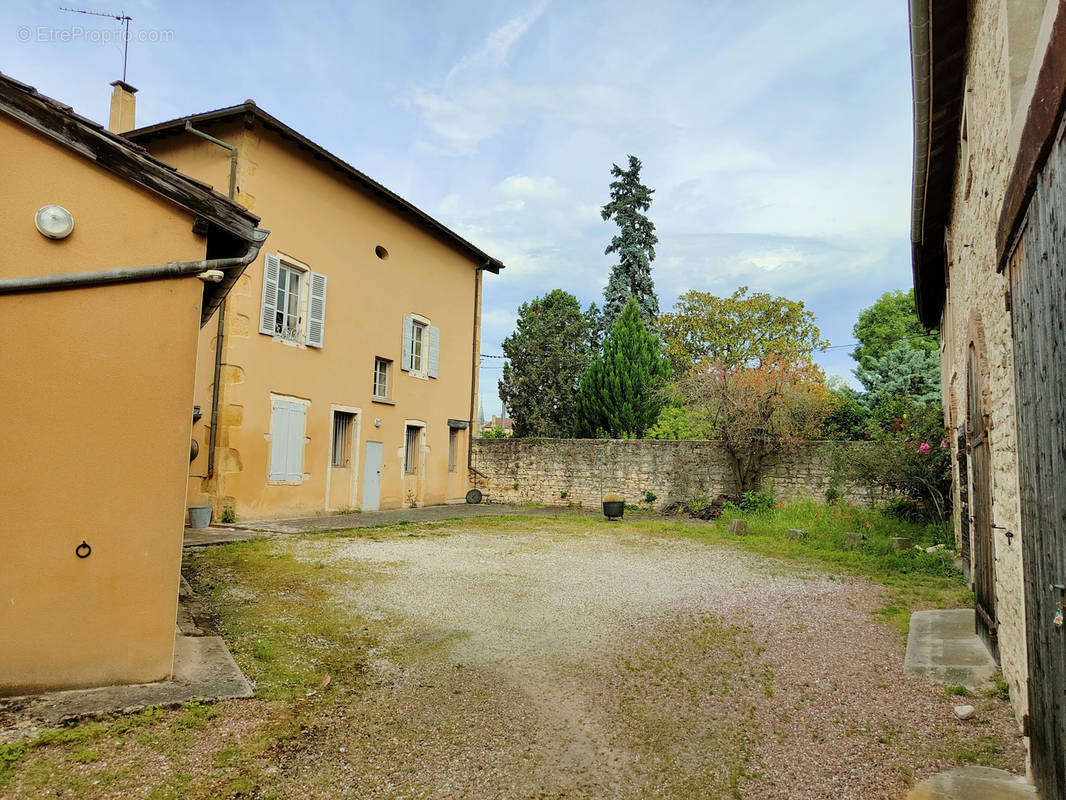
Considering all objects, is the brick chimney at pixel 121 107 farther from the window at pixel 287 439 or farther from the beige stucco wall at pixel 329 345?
the window at pixel 287 439

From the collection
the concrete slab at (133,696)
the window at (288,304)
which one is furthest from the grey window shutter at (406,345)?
the concrete slab at (133,696)

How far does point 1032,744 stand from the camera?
9.31 feet

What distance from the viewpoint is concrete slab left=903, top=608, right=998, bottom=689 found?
4293mm

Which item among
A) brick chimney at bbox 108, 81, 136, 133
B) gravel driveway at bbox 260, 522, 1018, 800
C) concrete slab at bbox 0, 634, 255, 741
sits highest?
brick chimney at bbox 108, 81, 136, 133

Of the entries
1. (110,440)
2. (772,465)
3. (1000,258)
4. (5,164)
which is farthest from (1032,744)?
(772,465)

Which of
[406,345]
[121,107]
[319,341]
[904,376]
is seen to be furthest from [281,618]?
[904,376]

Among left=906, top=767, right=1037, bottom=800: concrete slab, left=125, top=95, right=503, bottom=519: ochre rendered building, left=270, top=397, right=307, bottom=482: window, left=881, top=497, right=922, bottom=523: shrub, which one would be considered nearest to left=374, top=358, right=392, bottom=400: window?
left=125, top=95, right=503, bottom=519: ochre rendered building

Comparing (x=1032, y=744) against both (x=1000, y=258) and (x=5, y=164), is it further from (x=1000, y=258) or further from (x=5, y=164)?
(x=5, y=164)

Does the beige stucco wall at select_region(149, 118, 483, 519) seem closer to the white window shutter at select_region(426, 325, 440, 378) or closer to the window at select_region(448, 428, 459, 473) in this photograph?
the window at select_region(448, 428, 459, 473)

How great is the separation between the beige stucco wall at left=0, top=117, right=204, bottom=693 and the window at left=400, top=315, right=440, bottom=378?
40.2ft

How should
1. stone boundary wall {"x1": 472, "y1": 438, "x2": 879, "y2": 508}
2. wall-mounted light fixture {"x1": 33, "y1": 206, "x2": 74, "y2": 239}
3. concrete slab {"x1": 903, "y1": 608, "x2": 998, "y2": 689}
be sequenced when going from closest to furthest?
1. wall-mounted light fixture {"x1": 33, "y1": 206, "x2": 74, "y2": 239}
2. concrete slab {"x1": 903, "y1": 608, "x2": 998, "y2": 689}
3. stone boundary wall {"x1": 472, "y1": 438, "x2": 879, "y2": 508}

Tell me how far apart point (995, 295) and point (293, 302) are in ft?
38.7

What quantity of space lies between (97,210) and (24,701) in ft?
8.59

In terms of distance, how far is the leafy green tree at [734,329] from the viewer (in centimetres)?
2973
